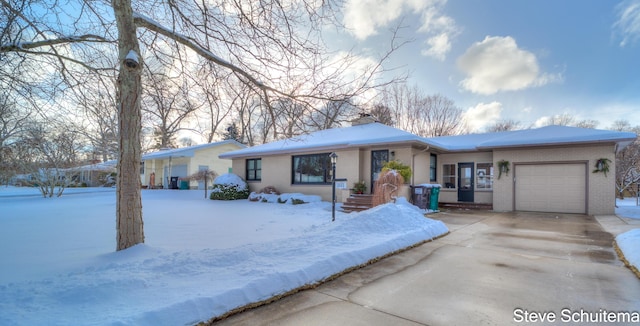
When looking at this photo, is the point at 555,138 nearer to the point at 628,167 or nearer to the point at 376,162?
the point at 376,162

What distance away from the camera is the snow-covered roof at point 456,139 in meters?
10.0

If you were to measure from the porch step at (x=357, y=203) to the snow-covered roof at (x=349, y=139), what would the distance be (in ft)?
7.02

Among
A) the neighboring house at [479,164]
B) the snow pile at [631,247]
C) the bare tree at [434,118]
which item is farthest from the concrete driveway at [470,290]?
the bare tree at [434,118]

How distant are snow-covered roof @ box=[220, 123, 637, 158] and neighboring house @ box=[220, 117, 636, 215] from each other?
27mm

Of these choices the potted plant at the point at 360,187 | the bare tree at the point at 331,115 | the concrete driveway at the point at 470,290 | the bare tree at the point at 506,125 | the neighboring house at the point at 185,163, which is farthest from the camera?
the bare tree at the point at 506,125

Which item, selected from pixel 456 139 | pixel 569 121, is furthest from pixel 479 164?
pixel 569 121

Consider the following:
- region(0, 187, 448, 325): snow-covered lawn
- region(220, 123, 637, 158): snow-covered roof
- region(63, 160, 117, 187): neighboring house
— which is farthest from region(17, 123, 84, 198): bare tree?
region(0, 187, 448, 325): snow-covered lawn

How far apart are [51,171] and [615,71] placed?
27272 mm

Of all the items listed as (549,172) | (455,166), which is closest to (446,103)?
(455,166)

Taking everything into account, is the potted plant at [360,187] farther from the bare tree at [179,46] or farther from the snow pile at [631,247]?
the snow pile at [631,247]

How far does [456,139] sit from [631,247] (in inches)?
431

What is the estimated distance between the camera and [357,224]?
→ 596 cm

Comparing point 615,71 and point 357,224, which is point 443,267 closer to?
point 357,224

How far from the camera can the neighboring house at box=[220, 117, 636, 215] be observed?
1038cm
